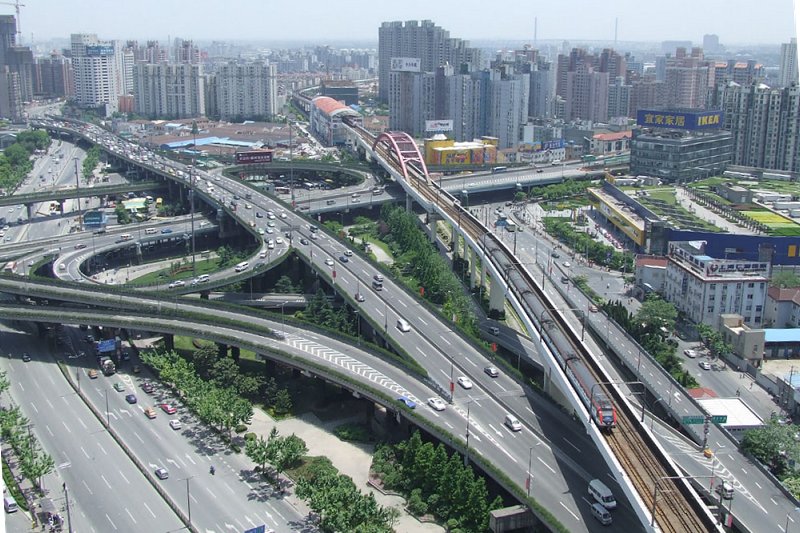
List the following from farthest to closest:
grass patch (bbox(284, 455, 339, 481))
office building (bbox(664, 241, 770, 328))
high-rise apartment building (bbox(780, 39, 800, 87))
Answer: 1. high-rise apartment building (bbox(780, 39, 800, 87))
2. office building (bbox(664, 241, 770, 328))
3. grass patch (bbox(284, 455, 339, 481))

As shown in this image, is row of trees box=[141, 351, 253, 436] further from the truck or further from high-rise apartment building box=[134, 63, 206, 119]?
high-rise apartment building box=[134, 63, 206, 119]

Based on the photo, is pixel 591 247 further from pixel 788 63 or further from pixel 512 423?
pixel 788 63

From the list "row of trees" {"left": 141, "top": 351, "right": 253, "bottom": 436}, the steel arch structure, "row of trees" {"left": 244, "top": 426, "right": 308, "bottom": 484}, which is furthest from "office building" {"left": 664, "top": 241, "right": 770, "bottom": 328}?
the steel arch structure

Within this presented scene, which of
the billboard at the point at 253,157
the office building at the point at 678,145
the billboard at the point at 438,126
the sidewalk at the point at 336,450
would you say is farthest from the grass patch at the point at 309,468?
the billboard at the point at 438,126

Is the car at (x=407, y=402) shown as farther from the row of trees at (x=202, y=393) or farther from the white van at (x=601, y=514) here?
the white van at (x=601, y=514)

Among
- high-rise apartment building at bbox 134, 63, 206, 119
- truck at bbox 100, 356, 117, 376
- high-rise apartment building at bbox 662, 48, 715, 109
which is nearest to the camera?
truck at bbox 100, 356, 117, 376

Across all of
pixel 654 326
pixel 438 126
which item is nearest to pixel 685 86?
pixel 438 126
